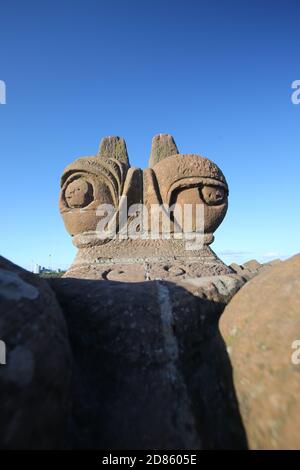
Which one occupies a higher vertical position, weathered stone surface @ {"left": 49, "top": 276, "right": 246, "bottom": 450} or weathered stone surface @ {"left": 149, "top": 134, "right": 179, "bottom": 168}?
weathered stone surface @ {"left": 149, "top": 134, "right": 179, "bottom": 168}

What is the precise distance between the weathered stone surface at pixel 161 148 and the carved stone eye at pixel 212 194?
3.58 feet

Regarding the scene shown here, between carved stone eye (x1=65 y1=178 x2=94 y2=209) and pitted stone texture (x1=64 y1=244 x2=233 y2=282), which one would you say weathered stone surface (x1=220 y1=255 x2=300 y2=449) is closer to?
pitted stone texture (x1=64 y1=244 x2=233 y2=282)

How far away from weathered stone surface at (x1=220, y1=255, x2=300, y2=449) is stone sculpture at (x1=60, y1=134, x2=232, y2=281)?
108 inches

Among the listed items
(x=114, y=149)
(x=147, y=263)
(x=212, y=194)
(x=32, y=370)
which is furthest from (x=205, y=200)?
(x=32, y=370)

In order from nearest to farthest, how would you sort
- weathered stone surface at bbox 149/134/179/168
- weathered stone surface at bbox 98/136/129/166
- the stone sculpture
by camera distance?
the stone sculpture → weathered stone surface at bbox 98/136/129/166 → weathered stone surface at bbox 149/134/179/168

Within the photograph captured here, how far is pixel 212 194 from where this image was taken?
4457 millimetres

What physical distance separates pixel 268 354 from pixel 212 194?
3.51 metres

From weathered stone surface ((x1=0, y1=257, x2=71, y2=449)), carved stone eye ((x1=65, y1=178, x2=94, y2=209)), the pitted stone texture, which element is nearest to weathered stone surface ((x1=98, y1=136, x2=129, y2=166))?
carved stone eye ((x1=65, y1=178, x2=94, y2=209))

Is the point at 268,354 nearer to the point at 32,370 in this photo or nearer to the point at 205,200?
the point at 32,370

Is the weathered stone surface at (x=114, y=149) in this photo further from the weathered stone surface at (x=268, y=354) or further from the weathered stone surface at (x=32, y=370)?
the weathered stone surface at (x=32, y=370)

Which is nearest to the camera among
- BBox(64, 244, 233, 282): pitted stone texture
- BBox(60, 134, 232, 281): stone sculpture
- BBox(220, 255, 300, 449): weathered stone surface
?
BBox(220, 255, 300, 449): weathered stone surface

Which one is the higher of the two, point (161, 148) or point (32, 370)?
point (161, 148)

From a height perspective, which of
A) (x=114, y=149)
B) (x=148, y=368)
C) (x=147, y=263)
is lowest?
(x=148, y=368)

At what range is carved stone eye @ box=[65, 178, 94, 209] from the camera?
4324 millimetres
